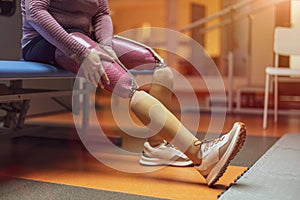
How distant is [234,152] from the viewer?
54.3 inches

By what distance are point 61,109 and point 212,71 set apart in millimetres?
Answer: 3382

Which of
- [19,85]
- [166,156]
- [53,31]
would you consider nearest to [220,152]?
[166,156]

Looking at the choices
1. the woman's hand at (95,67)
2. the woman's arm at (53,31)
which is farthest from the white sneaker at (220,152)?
the woman's arm at (53,31)

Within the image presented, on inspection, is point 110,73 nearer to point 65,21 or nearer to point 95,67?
point 95,67

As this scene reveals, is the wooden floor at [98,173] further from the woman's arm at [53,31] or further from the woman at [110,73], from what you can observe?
the woman's arm at [53,31]

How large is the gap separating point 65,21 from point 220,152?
833 mm

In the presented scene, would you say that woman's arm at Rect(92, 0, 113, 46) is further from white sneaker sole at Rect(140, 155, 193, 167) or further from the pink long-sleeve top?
white sneaker sole at Rect(140, 155, 193, 167)

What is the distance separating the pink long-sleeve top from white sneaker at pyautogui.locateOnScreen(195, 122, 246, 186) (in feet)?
1.81

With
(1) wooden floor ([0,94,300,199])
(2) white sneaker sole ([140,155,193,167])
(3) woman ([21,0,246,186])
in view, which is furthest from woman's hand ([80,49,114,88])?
(2) white sneaker sole ([140,155,193,167])

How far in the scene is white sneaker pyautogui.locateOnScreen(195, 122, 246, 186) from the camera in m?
1.37

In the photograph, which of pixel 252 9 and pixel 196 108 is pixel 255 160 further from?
pixel 252 9

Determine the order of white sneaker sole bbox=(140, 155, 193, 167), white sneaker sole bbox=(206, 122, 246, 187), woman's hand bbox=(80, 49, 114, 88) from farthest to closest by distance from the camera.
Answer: white sneaker sole bbox=(140, 155, 193, 167)
woman's hand bbox=(80, 49, 114, 88)
white sneaker sole bbox=(206, 122, 246, 187)

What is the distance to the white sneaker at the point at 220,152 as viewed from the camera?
4.50 ft

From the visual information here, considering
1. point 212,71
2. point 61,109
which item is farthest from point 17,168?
point 212,71
